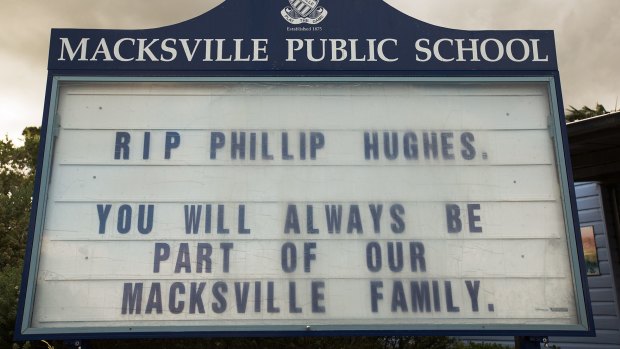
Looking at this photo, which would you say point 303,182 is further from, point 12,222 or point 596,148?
point 12,222

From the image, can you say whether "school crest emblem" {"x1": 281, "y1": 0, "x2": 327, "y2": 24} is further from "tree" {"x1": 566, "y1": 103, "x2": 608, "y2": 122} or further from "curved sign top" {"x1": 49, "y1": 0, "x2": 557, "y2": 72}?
"tree" {"x1": 566, "y1": 103, "x2": 608, "y2": 122}

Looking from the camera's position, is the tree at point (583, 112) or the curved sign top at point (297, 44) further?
the tree at point (583, 112)

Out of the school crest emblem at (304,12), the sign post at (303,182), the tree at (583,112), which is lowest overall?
the sign post at (303,182)

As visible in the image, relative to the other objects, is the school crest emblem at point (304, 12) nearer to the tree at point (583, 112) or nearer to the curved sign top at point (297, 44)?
the curved sign top at point (297, 44)

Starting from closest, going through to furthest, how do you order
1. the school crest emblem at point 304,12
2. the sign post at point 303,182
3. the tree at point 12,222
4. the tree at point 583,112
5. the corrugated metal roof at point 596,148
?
1. the sign post at point 303,182
2. the school crest emblem at point 304,12
3. the tree at point 12,222
4. the corrugated metal roof at point 596,148
5. the tree at point 583,112

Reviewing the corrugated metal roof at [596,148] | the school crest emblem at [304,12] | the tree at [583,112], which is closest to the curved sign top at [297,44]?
the school crest emblem at [304,12]

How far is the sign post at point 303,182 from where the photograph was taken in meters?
5.18

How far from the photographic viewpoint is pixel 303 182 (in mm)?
5535

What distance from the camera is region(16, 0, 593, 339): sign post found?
17.0 feet

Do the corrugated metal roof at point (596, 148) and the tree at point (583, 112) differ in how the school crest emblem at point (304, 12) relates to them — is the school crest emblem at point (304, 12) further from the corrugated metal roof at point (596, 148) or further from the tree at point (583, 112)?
the tree at point (583, 112)

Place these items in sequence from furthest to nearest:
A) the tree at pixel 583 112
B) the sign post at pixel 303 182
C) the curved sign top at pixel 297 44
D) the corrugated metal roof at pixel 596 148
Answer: the tree at pixel 583 112
the corrugated metal roof at pixel 596 148
the curved sign top at pixel 297 44
the sign post at pixel 303 182

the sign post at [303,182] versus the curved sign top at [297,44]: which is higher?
the curved sign top at [297,44]

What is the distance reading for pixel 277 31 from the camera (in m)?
5.97

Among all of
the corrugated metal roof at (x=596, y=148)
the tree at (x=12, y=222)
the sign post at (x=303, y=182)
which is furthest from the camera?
the corrugated metal roof at (x=596, y=148)
